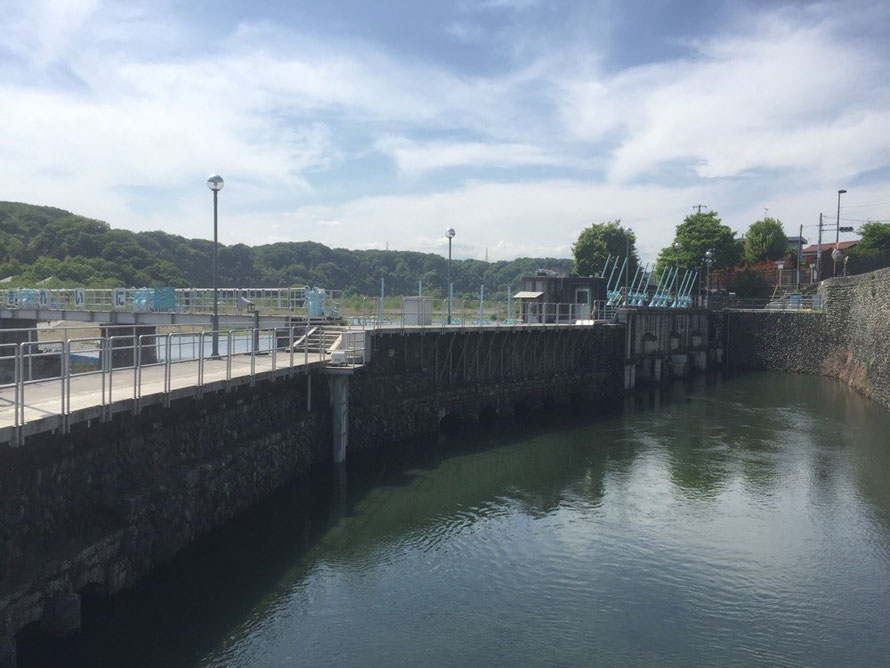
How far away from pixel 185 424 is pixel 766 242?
289ft

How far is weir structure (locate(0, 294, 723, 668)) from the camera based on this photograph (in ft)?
36.9

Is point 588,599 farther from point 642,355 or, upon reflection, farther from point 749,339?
point 749,339

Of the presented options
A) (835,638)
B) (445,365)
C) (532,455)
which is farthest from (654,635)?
(445,365)

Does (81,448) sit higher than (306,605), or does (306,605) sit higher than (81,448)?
(81,448)

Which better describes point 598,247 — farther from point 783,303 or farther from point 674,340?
point 674,340

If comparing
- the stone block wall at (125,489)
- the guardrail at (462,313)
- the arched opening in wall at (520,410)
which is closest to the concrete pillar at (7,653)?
the stone block wall at (125,489)

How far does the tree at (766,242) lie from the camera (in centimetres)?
8806

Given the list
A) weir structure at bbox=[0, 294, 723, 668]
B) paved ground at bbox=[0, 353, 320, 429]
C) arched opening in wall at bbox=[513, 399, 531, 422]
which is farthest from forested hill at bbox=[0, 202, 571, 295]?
paved ground at bbox=[0, 353, 320, 429]

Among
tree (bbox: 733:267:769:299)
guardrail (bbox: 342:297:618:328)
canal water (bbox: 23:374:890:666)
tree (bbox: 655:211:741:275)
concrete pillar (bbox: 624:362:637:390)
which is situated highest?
tree (bbox: 655:211:741:275)

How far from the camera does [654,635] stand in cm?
1308

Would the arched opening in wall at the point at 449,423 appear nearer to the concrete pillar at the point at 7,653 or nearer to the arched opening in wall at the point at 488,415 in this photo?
the arched opening in wall at the point at 488,415

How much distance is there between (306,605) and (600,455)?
622 inches

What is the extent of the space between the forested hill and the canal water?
46.8 m

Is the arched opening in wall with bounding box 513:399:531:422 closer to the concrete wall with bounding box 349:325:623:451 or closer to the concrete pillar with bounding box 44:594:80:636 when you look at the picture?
the concrete wall with bounding box 349:325:623:451
